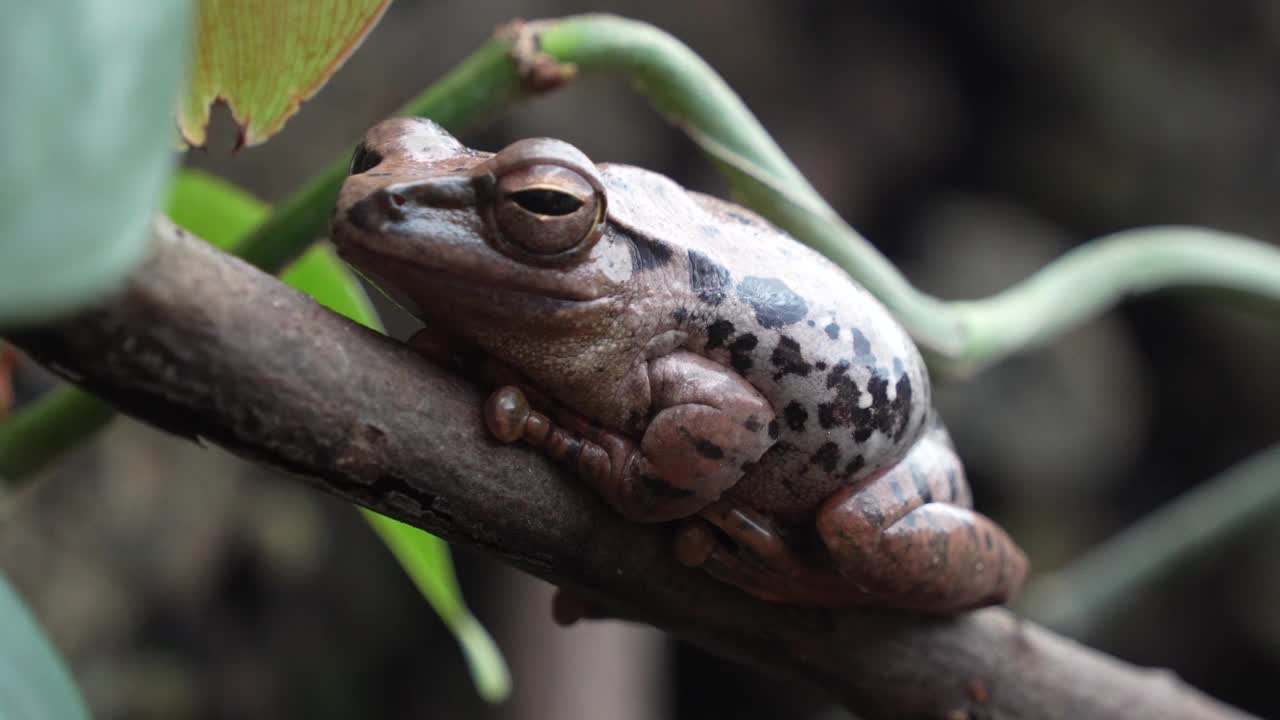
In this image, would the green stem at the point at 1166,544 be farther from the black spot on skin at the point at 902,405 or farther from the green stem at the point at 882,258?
the black spot on skin at the point at 902,405

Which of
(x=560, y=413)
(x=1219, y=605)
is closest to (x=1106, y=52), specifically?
(x=1219, y=605)

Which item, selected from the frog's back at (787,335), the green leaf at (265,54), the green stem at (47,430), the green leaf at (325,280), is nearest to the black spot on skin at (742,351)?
the frog's back at (787,335)

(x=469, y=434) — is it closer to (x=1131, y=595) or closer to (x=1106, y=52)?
(x=1131, y=595)

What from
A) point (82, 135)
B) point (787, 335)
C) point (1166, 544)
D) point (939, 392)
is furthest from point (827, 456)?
point (939, 392)

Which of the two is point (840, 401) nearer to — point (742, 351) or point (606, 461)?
point (742, 351)

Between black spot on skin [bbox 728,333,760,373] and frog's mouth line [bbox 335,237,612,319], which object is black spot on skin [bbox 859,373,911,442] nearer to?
black spot on skin [bbox 728,333,760,373]
